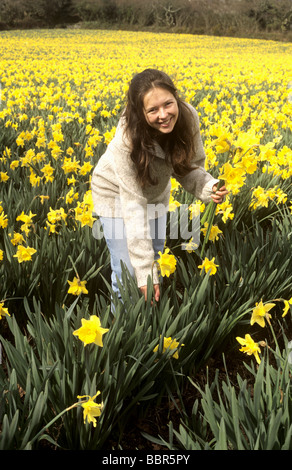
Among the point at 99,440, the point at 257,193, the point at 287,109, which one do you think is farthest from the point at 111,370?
the point at 287,109

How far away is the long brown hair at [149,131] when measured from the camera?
6.14ft

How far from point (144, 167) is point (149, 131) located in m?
0.19

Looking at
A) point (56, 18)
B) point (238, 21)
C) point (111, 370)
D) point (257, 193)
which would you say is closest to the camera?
point (111, 370)

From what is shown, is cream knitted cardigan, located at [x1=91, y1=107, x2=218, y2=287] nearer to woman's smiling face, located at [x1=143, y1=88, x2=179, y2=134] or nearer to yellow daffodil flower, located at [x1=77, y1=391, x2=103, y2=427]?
woman's smiling face, located at [x1=143, y1=88, x2=179, y2=134]

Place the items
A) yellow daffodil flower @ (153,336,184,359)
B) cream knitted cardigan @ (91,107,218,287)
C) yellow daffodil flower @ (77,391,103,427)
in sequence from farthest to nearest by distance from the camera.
Answer: cream knitted cardigan @ (91,107,218,287) → yellow daffodil flower @ (153,336,184,359) → yellow daffodil flower @ (77,391,103,427)

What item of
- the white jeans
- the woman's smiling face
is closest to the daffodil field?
the white jeans

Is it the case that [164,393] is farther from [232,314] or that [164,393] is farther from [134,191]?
[134,191]

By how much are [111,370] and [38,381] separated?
28cm

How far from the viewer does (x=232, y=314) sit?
75.5 inches

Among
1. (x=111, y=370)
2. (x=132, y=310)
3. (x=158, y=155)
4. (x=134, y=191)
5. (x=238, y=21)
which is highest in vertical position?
(x=238, y=21)

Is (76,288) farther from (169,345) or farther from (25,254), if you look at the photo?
(169,345)

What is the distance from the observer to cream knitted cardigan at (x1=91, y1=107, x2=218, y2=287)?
1923 mm

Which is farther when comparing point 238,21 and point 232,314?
point 238,21
